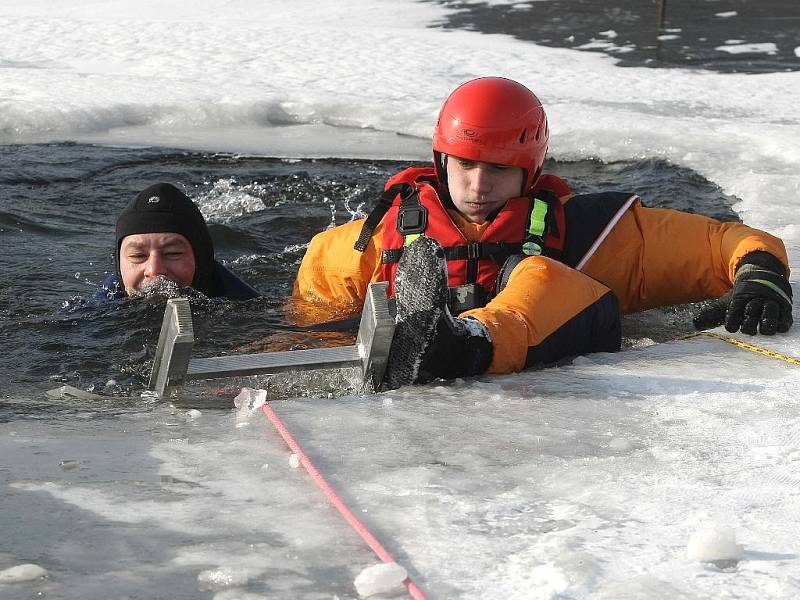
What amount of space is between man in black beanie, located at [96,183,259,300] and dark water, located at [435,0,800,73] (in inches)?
250

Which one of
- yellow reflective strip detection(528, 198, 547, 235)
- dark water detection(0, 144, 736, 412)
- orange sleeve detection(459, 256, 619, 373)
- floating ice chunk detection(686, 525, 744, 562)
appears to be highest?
yellow reflective strip detection(528, 198, 547, 235)

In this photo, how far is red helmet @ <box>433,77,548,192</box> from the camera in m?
4.22

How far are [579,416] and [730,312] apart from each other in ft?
3.44

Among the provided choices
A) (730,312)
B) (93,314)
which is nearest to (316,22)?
(93,314)

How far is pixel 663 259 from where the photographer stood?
444cm

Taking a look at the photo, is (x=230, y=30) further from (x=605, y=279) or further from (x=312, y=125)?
(x=605, y=279)

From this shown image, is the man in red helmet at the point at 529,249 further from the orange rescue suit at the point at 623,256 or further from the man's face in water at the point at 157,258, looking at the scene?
the man's face in water at the point at 157,258

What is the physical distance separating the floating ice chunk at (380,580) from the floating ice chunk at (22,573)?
1.93 ft

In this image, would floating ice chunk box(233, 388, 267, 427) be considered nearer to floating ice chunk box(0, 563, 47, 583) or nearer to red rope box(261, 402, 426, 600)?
red rope box(261, 402, 426, 600)

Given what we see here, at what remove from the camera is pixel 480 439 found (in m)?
2.92

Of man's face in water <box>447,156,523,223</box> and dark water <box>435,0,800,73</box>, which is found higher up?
dark water <box>435,0,800,73</box>

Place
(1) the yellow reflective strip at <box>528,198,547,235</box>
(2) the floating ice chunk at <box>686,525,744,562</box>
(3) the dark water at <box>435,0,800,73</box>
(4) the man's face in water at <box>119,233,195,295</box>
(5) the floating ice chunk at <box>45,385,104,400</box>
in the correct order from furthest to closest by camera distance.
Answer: (3) the dark water at <box>435,0,800,73</box> < (4) the man's face in water at <box>119,233,195,295</box> < (1) the yellow reflective strip at <box>528,198,547,235</box> < (5) the floating ice chunk at <box>45,385,104,400</box> < (2) the floating ice chunk at <box>686,525,744,562</box>

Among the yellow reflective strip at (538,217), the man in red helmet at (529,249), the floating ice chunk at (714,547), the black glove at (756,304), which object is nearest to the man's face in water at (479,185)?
the man in red helmet at (529,249)

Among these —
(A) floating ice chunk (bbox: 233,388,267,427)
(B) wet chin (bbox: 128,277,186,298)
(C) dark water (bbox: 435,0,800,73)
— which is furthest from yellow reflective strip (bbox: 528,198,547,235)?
(C) dark water (bbox: 435,0,800,73)
